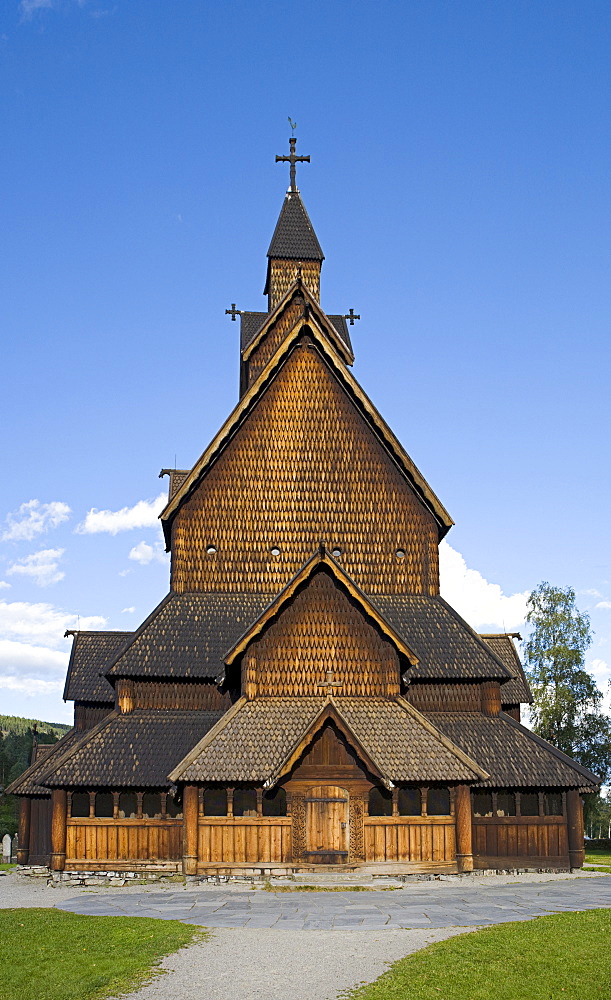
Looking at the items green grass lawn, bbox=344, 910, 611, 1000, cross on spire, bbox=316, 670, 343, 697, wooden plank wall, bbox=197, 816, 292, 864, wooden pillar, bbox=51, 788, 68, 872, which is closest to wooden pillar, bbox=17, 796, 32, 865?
wooden pillar, bbox=51, 788, 68, 872

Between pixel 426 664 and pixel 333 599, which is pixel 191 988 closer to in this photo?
pixel 333 599

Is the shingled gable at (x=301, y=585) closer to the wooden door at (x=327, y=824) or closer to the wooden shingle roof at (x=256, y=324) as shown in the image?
the wooden door at (x=327, y=824)

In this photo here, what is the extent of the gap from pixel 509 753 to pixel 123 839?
A: 9.63 m

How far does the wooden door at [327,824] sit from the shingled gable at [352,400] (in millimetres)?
9419

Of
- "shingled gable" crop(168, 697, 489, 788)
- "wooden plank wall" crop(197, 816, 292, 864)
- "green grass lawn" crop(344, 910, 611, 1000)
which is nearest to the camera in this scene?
"green grass lawn" crop(344, 910, 611, 1000)

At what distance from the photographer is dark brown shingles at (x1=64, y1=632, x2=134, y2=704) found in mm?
26438

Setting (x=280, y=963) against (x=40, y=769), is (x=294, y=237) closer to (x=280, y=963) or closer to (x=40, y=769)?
(x=40, y=769)

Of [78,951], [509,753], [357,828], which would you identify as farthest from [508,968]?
[509,753]

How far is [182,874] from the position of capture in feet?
68.0

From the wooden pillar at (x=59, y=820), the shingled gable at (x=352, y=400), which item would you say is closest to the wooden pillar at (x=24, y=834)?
the wooden pillar at (x=59, y=820)

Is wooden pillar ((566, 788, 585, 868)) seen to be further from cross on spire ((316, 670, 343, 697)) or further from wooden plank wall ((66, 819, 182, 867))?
wooden plank wall ((66, 819, 182, 867))

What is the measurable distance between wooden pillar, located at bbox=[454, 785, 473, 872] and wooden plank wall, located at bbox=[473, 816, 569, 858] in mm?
1577

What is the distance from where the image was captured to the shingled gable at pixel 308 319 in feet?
92.4

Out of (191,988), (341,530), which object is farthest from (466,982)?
(341,530)
